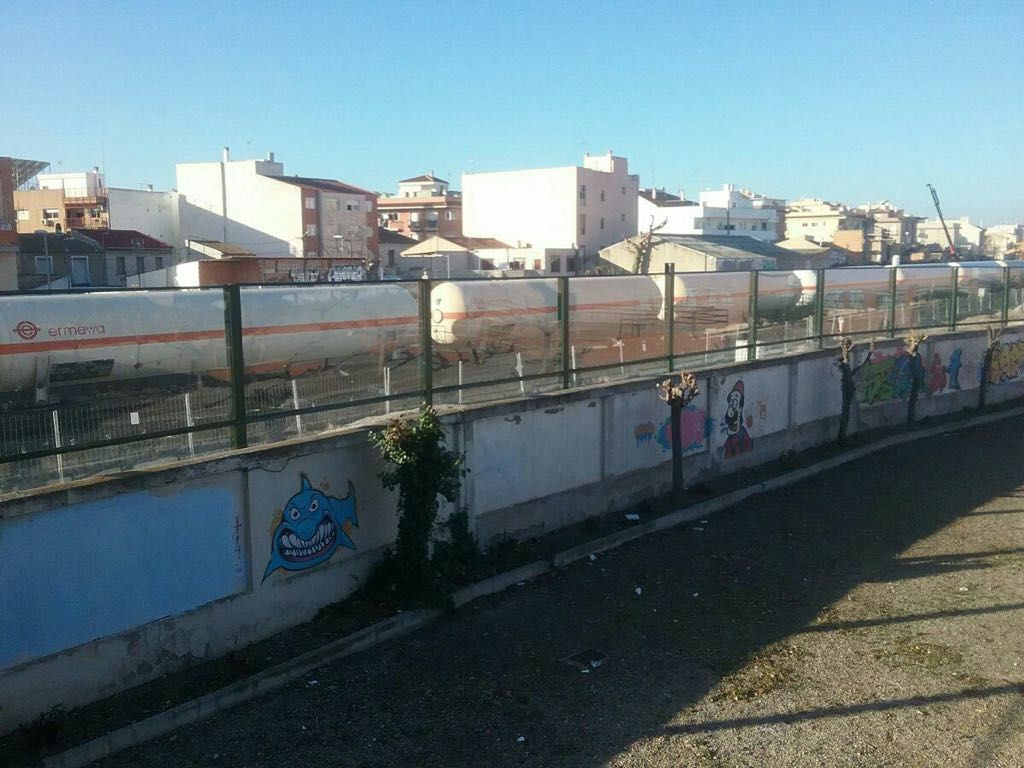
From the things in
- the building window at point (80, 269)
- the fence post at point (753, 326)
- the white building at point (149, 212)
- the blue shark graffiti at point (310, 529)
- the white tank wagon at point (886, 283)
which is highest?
the white building at point (149, 212)

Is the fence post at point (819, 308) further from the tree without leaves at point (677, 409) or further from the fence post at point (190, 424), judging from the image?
the fence post at point (190, 424)

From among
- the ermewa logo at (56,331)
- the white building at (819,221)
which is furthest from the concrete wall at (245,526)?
the white building at (819,221)

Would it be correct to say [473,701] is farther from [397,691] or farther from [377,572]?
[377,572]

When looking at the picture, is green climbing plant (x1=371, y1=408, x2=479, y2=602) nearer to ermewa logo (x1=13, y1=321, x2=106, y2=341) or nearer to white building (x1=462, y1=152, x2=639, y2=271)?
ermewa logo (x1=13, y1=321, x2=106, y2=341)

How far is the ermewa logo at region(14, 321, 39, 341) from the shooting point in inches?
364

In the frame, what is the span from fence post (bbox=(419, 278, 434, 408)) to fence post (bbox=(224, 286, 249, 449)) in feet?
7.60

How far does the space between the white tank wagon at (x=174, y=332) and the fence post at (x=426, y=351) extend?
4.3 inches

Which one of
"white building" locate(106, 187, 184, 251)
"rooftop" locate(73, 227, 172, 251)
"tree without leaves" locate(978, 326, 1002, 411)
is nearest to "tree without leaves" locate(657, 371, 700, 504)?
"tree without leaves" locate(978, 326, 1002, 411)

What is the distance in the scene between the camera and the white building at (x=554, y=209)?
73688 mm

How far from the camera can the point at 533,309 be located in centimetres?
1209

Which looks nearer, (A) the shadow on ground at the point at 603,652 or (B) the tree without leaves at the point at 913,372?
(A) the shadow on ground at the point at 603,652

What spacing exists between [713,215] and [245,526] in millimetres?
88397

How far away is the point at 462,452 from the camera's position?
10.5 meters

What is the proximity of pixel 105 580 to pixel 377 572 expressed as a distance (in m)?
3.02
